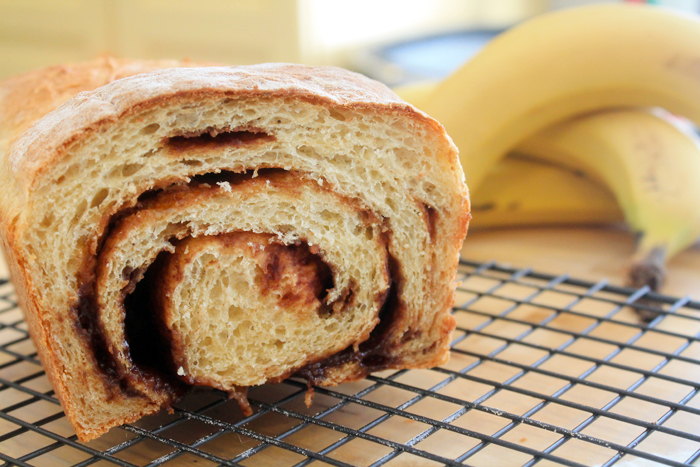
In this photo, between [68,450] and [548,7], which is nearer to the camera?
[68,450]

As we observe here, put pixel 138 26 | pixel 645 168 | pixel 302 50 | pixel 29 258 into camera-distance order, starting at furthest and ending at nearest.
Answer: pixel 138 26 < pixel 302 50 < pixel 645 168 < pixel 29 258

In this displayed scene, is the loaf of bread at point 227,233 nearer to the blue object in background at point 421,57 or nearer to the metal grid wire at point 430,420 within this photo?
the metal grid wire at point 430,420

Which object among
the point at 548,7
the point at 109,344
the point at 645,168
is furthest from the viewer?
the point at 548,7

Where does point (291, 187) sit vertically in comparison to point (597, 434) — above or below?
above

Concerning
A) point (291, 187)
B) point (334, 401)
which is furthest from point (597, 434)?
point (291, 187)

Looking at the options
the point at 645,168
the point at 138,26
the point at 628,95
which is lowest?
the point at 645,168

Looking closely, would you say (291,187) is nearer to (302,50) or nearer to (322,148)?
(322,148)

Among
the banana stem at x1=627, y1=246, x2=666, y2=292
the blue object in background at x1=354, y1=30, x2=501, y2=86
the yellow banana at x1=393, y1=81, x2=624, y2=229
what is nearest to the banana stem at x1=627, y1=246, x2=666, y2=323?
the banana stem at x1=627, y1=246, x2=666, y2=292
